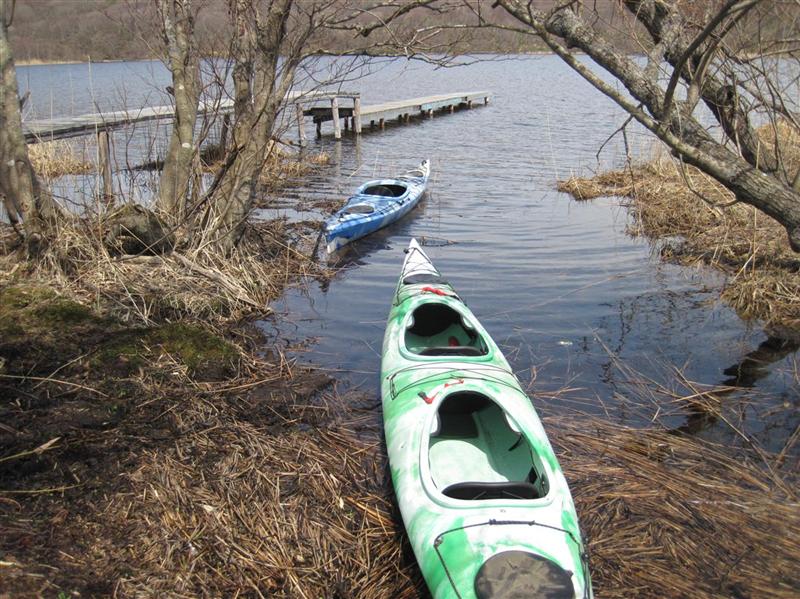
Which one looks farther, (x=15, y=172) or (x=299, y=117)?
(x=299, y=117)

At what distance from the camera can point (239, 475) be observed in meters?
4.79

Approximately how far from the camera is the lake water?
7020mm

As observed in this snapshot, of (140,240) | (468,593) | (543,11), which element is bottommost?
(468,593)

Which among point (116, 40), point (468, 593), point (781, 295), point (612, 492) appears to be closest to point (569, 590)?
point (468, 593)

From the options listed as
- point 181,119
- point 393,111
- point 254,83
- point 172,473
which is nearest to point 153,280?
point 181,119

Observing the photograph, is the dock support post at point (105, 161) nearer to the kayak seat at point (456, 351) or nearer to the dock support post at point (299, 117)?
the dock support post at point (299, 117)

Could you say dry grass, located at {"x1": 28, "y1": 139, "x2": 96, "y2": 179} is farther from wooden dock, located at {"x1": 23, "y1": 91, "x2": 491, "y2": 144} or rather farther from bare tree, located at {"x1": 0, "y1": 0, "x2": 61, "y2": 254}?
bare tree, located at {"x1": 0, "y1": 0, "x2": 61, "y2": 254}

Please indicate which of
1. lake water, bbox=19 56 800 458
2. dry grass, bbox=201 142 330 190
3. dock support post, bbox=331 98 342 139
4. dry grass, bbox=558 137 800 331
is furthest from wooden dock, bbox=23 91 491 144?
dry grass, bbox=558 137 800 331

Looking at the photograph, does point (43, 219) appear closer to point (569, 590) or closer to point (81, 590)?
point (81, 590)

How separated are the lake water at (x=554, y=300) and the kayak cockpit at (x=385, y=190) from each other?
641mm

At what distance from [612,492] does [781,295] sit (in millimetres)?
→ 5444

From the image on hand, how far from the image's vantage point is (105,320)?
689 cm

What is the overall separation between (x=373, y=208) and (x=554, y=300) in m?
4.78

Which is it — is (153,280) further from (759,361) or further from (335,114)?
(335,114)
